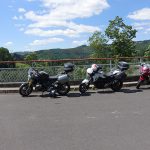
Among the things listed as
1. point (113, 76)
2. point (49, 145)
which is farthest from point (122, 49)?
point (49, 145)

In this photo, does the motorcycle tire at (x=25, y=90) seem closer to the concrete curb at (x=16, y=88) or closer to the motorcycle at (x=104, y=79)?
the concrete curb at (x=16, y=88)

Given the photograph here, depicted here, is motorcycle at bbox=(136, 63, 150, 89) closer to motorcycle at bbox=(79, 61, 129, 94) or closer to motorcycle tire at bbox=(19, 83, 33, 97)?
motorcycle at bbox=(79, 61, 129, 94)

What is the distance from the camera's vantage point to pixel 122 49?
6244 cm

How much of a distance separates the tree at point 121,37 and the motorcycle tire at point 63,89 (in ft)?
157

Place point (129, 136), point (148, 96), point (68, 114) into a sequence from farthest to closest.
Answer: point (148, 96)
point (68, 114)
point (129, 136)

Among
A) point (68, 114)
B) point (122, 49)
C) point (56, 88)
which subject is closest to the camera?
point (68, 114)

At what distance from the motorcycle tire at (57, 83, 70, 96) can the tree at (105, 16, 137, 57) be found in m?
47.9

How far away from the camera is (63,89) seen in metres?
14.1

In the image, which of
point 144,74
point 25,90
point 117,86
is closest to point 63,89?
point 25,90

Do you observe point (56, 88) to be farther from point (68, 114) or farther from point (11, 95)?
point (68, 114)

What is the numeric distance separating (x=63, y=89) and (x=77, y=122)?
5.21 metres

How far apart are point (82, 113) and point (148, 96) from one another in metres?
3.58

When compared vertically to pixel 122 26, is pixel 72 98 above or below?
below

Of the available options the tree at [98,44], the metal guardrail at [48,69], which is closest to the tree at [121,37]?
the tree at [98,44]
